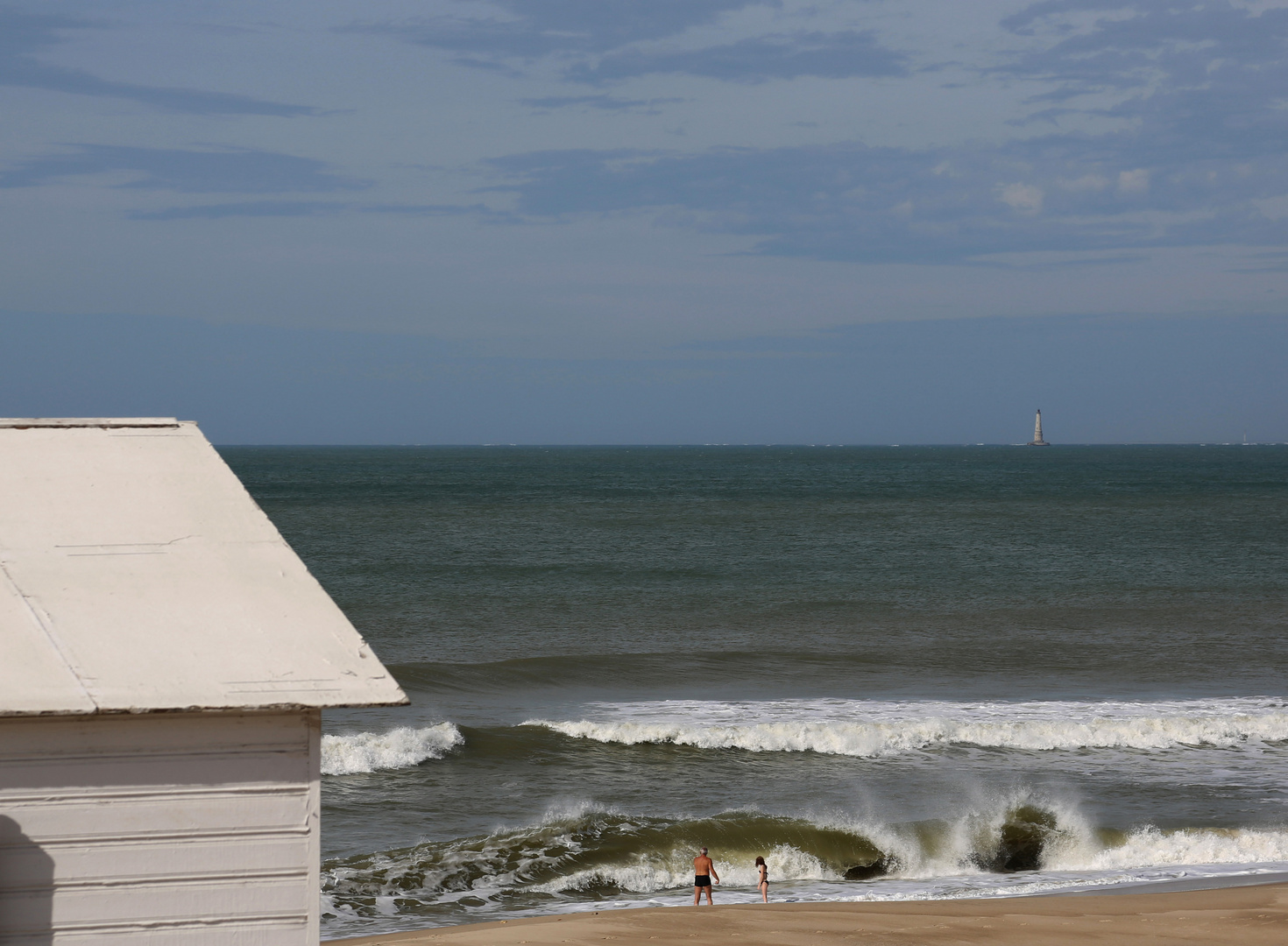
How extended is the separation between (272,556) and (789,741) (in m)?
15.3

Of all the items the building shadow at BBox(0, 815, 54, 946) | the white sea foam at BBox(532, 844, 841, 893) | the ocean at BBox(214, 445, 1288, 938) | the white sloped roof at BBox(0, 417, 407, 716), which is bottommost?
the white sea foam at BBox(532, 844, 841, 893)

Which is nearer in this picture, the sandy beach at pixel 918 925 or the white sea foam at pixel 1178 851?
the sandy beach at pixel 918 925

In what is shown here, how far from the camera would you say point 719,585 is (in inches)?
1679

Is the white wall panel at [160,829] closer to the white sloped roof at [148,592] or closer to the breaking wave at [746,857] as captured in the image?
the white sloped roof at [148,592]

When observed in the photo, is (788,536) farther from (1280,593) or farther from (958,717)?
(958,717)

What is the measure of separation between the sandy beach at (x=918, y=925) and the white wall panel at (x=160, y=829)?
5.15 meters

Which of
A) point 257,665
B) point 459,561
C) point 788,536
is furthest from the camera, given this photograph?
point 788,536

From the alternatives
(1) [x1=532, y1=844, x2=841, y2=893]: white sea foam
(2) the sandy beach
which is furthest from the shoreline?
(1) [x1=532, y1=844, x2=841, y2=893]: white sea foam

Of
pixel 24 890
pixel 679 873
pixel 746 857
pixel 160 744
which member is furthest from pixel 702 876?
pixel 24 890

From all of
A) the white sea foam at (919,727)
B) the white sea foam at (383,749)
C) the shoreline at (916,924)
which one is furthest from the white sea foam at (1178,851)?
the white sea foam at (383,749)

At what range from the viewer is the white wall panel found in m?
5.31

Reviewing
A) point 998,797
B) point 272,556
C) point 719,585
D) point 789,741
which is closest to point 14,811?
point 272,556

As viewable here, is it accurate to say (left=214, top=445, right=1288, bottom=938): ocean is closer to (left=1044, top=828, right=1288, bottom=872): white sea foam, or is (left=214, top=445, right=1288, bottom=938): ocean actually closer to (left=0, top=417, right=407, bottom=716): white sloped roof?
(left=1044, top=828, right=1288, bottom=872): white sea foam

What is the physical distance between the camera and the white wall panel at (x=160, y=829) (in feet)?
17.4
